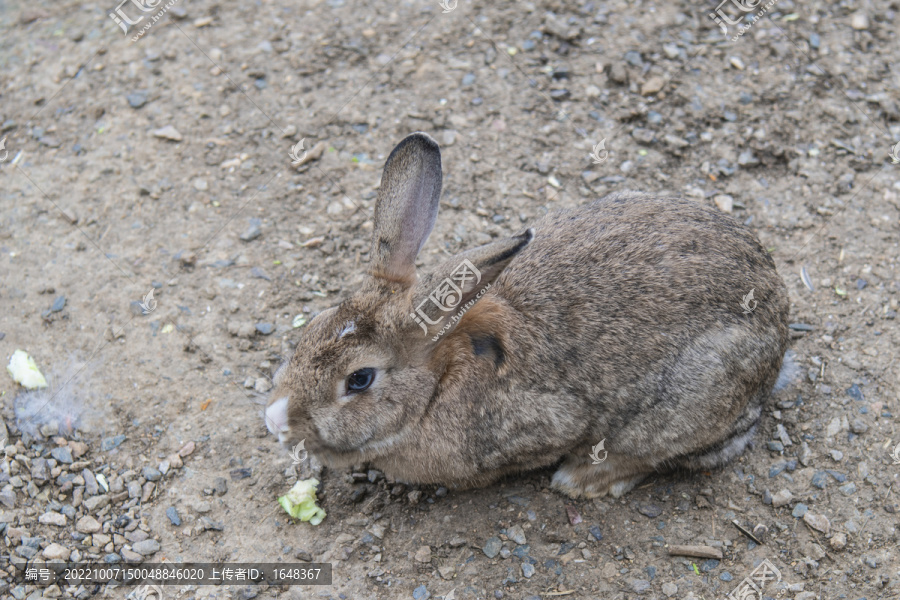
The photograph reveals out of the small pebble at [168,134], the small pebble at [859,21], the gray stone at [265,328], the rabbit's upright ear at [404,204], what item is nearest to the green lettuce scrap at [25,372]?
the gray stone at [265,328]

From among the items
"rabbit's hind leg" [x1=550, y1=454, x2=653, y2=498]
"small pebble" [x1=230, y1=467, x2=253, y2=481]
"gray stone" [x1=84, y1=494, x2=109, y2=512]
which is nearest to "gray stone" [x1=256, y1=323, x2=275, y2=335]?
"small pebble" [x1=230, y1=467, x2=253, y2=481]

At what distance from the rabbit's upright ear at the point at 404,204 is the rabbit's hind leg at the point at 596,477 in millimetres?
1707

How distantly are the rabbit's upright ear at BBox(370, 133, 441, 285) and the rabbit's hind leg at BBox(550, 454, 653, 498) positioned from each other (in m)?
1.71

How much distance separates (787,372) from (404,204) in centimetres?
308

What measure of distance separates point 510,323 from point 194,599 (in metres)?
2.53

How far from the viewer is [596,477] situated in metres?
5.03

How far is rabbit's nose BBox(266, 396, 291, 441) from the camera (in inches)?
170

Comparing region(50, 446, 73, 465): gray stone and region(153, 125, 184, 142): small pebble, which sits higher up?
region(153, 125, 184, 142): small pebble

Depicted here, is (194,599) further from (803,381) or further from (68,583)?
(803,381)

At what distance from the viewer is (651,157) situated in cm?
673

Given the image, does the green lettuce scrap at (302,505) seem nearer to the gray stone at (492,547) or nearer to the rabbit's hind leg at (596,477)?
the gray stone at (492,547)

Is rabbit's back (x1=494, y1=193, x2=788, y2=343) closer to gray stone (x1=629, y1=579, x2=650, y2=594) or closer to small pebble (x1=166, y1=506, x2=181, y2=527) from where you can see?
gray stone (x1=629, y1=579, x2=650, y2=594)

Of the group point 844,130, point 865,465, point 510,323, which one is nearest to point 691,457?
point 865,465

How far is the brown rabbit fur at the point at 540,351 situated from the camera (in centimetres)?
444
